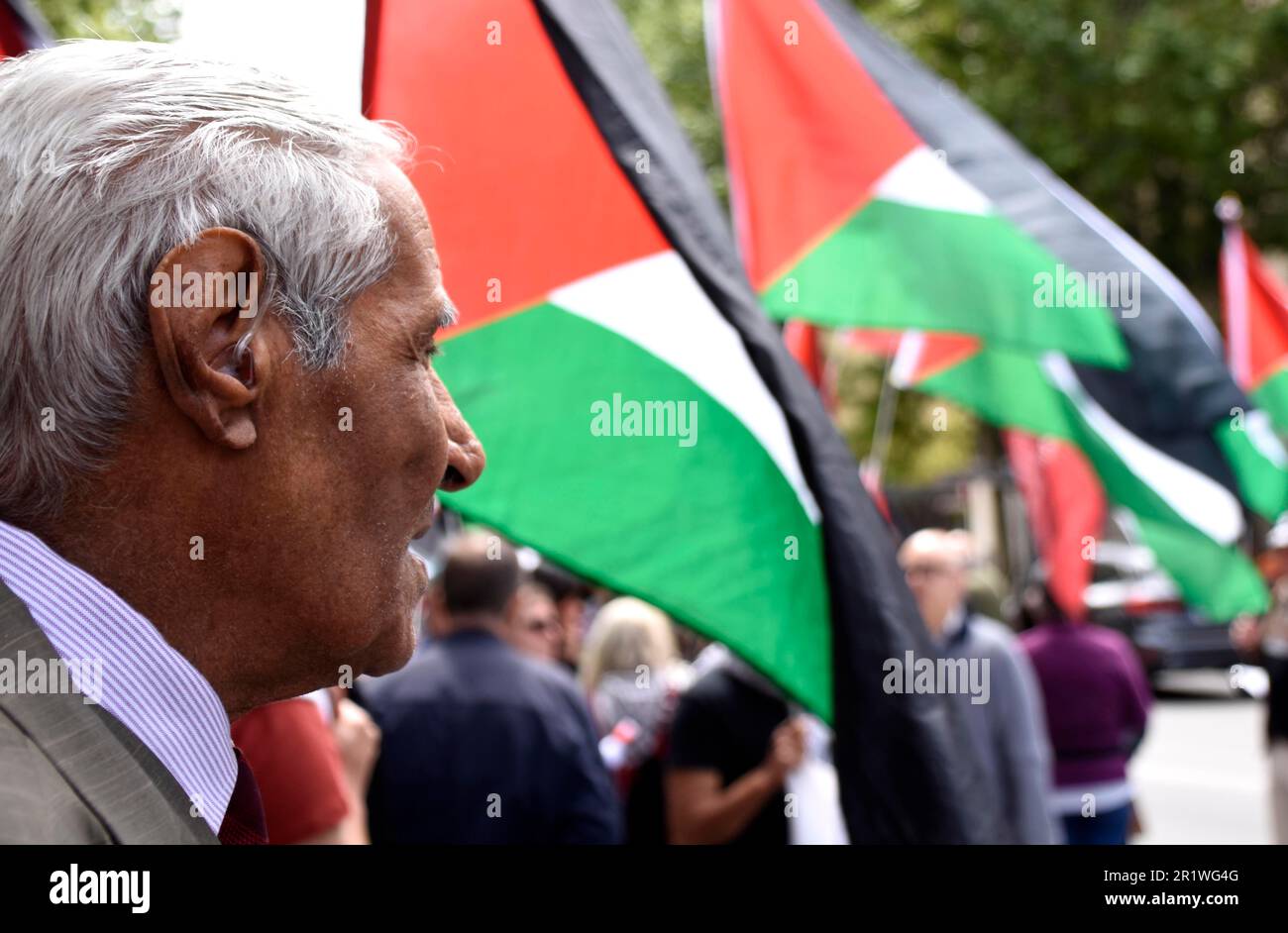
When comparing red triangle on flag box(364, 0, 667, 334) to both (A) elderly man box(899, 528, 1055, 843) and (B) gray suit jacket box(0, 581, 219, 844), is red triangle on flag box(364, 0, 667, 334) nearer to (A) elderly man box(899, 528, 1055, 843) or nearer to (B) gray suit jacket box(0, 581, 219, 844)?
(B) gray suit jacket box(0, 581, 219, 844)

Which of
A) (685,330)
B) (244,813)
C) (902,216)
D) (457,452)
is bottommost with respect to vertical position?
(244,813)

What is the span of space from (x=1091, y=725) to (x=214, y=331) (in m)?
6.05

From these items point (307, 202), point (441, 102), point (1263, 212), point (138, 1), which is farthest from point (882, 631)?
point (1263, 212)

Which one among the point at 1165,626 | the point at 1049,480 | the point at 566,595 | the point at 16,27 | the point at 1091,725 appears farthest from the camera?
the point at 1165,626

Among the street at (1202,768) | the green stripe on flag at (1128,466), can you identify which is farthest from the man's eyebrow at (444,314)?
the street at (1202,768)

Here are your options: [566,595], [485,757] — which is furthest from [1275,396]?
[485,757]

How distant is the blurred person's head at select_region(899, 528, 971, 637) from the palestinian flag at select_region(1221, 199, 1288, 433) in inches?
129

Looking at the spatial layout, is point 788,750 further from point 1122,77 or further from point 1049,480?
point 1122,77

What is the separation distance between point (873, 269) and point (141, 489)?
379 centimetres

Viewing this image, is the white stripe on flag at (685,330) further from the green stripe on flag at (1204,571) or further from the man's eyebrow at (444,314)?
the green stripe on flag at (1204,571)

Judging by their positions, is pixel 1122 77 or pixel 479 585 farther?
pixel 1122 77

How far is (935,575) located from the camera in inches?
238

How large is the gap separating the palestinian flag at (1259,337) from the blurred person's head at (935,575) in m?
3.29
